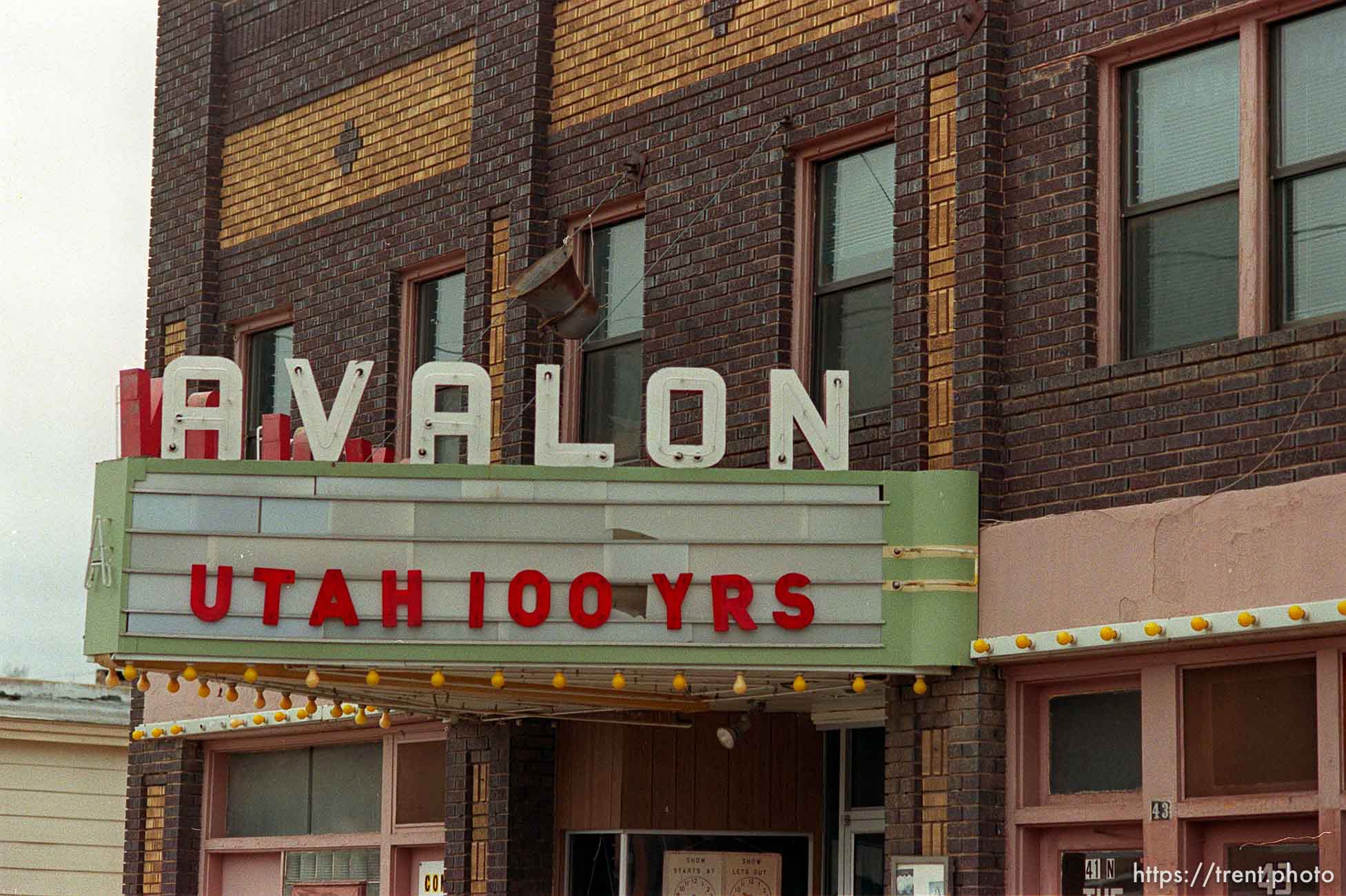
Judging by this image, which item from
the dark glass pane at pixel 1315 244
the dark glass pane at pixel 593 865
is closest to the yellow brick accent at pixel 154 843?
the dark glass pane at pixel 593 865

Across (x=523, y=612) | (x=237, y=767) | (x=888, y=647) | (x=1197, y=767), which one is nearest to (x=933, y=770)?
(x=888, y=647)

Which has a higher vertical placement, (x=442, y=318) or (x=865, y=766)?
(x=442, y=318)

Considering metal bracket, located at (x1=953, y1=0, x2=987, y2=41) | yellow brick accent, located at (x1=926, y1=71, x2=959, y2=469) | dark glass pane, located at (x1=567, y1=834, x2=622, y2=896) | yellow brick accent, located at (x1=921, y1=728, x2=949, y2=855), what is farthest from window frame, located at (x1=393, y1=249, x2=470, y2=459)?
yellow brick accent, located at (x1=921, y1=728, x2=949, y2=855)

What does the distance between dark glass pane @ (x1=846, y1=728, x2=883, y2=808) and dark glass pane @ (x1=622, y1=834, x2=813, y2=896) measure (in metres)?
0.59

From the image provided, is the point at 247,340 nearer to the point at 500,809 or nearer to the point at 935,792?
the point at 500,809

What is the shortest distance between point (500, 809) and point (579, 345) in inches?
128

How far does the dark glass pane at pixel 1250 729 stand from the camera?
10.7 meters

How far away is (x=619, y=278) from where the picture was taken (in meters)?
15.3

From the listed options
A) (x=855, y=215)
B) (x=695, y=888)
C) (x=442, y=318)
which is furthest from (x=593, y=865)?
(x=855, y=215)

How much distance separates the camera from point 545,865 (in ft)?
50.0

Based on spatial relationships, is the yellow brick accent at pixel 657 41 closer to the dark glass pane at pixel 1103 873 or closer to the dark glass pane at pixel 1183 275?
the dark glass pane at pixel 1183 275

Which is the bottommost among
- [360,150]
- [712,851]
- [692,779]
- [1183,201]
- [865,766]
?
[712,851]

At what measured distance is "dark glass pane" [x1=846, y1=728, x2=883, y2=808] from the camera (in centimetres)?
1509

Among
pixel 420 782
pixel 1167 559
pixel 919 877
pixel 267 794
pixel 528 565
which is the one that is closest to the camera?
pixel 1167 559
